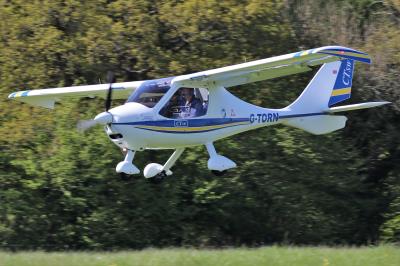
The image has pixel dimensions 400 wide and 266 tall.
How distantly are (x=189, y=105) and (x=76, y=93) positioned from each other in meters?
2.92

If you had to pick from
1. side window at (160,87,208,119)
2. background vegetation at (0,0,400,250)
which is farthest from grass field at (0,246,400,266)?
background vegetation at (0,0,400,250)

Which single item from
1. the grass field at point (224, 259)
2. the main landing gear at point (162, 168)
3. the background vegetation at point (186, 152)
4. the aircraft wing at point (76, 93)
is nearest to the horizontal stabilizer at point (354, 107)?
the main landing gear at point (162, 168)

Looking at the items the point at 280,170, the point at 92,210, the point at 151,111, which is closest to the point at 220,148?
the point at 280,170

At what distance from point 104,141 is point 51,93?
542cm

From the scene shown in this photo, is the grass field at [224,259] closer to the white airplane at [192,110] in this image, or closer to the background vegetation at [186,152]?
the white airplane at [192,110]

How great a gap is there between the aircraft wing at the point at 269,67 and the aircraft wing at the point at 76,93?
1.37m

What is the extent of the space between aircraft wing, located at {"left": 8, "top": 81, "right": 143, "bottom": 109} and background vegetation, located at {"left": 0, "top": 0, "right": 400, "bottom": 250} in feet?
15.0

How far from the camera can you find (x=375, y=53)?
23.0 m

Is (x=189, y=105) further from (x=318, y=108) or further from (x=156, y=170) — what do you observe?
(x=318, y=108)

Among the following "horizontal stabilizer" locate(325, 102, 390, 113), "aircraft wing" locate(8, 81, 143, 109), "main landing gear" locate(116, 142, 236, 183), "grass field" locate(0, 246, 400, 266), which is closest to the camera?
"grass field" locate(0, 246, 400, 266)

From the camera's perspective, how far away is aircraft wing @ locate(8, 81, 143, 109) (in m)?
16.1

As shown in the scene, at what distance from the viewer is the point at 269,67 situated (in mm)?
14789

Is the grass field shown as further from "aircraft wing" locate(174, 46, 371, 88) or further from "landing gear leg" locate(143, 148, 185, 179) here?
"aircraft wing" locate(174, 46, 371, 88)

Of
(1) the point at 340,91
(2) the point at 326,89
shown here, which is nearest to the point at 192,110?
(2) the point at 326,89
